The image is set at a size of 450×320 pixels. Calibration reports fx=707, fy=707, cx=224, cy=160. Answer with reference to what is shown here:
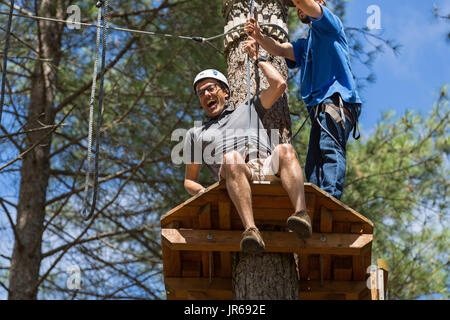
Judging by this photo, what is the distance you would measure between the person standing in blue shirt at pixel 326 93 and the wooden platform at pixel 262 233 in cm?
27

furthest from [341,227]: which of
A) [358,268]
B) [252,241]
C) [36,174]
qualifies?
[36,174]

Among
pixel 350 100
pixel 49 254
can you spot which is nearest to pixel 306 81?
pixel 350 100

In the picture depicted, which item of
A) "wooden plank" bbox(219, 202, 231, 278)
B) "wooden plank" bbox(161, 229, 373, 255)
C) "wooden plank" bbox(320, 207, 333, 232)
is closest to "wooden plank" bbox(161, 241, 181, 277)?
"wooden plank" bbox(161, 229, 373, 255)

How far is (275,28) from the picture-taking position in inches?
185

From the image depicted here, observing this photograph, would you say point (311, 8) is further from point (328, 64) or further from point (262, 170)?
point (262, 170)

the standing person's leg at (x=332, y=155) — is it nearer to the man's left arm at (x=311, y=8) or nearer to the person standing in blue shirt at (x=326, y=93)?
the person standing in blue shirt at (x=326, y=93)

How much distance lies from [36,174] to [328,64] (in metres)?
4.10

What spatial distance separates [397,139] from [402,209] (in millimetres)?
1378

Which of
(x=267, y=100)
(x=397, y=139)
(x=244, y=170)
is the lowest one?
(x=244, y=170)

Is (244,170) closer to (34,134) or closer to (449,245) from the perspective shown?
(34,134)

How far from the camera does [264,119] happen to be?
14.1ft

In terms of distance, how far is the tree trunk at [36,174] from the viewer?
6941 millimetres

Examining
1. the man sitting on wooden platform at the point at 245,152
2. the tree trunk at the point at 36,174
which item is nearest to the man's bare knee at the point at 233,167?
the man sitting on wooden platform at the point at 245,152

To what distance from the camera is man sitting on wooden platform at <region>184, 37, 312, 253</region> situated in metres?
3.51
